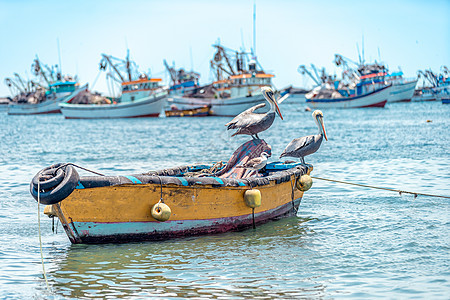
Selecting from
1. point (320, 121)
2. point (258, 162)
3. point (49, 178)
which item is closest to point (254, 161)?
point (258, 162)

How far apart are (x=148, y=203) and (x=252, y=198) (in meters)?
2.08

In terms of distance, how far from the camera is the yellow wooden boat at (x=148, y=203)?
919 centimetres

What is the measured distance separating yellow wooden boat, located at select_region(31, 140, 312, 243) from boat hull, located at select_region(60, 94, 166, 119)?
204 feet

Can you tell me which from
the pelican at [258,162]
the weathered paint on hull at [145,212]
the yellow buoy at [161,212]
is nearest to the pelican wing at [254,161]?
the pelican at [258,162]

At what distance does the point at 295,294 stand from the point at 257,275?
0.93 metres

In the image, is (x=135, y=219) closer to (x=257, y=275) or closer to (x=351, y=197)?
(x=257, y=275)

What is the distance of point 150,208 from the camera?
32.0ft

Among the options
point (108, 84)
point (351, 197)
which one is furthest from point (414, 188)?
point (108, 84)

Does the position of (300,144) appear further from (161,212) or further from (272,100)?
(161,212)

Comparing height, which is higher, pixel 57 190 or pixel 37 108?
pixel 37 108

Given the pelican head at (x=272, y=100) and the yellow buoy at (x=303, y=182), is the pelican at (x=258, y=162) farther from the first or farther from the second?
the pelican head at (x=272, y=100)

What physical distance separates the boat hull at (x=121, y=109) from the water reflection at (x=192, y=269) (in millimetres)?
62783

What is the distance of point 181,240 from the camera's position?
10469mm

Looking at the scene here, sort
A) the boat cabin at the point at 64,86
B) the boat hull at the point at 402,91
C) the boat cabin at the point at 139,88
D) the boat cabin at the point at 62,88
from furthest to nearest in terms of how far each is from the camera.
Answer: the boat hull at the point at 402,91
the boat cabin at the point at 62,88
the boat cabin at the point at 64,86
the boat cabin at the point at 139,88
